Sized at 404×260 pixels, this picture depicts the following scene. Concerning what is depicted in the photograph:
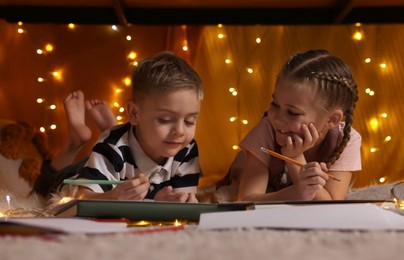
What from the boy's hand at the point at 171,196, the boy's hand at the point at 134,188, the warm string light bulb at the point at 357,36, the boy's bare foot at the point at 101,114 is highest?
the warm string light bulb at the point at 357,36

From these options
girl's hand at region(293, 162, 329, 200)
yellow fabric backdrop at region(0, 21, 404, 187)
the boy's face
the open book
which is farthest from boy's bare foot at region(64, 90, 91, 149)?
the open book

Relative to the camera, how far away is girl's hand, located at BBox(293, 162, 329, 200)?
930 millimetres

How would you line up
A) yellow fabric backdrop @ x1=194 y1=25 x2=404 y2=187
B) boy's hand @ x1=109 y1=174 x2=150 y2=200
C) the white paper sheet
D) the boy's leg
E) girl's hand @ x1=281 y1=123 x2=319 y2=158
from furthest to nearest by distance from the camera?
yellow fabric backdrop @ x1=194 y1=25 x2=404 y2=187 < the boy's leg < girl's hand @ x1=281 y1=123 x2=319 y2=158 < boy's hand @ x1=109 y1=174 x2=150 y2=200 < the white paper sheet

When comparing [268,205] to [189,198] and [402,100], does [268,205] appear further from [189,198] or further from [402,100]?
[402,100]

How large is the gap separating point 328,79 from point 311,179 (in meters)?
0.27

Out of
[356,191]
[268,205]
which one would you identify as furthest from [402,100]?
[268,205]

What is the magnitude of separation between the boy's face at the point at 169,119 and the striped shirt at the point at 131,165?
6cm

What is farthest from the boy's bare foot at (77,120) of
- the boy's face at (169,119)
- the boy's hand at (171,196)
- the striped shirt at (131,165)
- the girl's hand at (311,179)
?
the girl's hand at (311,179)

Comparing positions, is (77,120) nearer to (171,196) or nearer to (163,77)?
(163,77)

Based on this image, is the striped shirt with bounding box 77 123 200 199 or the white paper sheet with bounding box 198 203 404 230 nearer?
the white paper sheet with bounding box 198 203 404 230

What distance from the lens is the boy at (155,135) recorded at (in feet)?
3.58

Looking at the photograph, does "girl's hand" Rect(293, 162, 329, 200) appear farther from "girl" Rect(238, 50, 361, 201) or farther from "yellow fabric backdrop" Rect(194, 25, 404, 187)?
"yellow fabric backdrop" Rect(194, 25, 404, 187)

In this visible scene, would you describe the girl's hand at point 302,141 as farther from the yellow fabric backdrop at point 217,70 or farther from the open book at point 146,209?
the yellow fabric backdrop at point 217,70

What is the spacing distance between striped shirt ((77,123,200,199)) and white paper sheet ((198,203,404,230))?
0.59 metres
